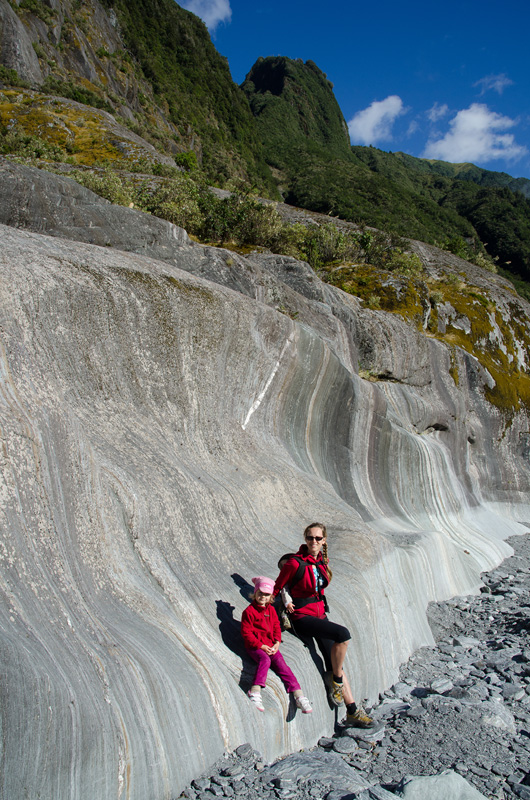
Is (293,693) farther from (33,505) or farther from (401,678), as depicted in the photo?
(33,505)

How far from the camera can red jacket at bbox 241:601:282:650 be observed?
5.40m

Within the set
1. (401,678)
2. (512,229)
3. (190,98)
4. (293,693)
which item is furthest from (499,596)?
(190,98)

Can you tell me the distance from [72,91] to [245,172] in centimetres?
2899

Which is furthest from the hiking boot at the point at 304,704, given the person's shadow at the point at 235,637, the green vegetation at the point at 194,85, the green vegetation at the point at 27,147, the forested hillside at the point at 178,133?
the green vegetation at the point at 194,85

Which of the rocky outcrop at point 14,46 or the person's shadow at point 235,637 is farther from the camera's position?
the rocky outcrop at point 14,46

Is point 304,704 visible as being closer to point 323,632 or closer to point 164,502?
point 323,632

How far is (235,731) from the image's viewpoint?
483cm

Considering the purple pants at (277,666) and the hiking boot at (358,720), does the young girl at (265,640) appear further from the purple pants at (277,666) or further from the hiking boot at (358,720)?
the hiking boot at (358,720)

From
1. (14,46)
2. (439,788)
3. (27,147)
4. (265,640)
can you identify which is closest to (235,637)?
(265,640)

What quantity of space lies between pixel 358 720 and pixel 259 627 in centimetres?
153

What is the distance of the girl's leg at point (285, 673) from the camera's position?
5.33 meters

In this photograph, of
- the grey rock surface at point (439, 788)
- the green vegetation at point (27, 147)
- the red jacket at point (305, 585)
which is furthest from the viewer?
the green vegetation at point (27, 147)

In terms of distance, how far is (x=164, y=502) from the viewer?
689cm

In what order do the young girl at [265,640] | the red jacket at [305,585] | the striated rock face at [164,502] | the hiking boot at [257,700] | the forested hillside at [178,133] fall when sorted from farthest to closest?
the forested hillside at [178,133] < the red jacket at [305,585] < the young girl at [265,640] < the hiking boot at [257,700] < the striated rock face at [164,502]
